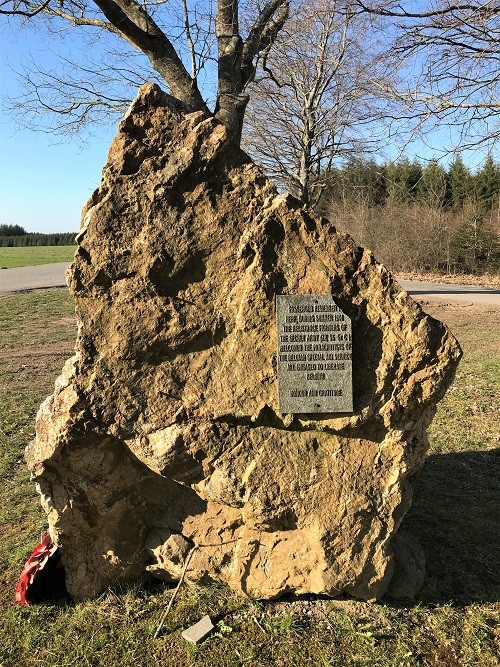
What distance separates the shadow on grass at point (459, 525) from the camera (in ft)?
11.2

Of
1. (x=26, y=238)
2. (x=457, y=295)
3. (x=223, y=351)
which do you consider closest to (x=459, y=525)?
(x=223, y=351)

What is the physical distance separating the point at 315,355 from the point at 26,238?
90.4m

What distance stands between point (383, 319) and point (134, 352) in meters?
1.44

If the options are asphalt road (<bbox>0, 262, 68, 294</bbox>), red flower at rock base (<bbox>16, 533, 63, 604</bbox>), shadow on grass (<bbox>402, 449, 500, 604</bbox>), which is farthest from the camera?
asphalt road (<bbox>0, 262, 68, 294</bbox>)

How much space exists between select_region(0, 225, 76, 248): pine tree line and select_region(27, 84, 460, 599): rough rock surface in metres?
85.0

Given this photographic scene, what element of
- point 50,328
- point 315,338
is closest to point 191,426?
point 315,338

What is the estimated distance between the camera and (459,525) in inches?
163

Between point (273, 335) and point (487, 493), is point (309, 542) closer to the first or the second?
point (273, 335)

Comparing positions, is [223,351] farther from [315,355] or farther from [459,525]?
[459,525]

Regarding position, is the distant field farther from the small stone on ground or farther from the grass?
the small stone on ground

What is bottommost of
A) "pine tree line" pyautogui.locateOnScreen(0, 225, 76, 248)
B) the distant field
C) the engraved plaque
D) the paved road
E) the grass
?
the grass

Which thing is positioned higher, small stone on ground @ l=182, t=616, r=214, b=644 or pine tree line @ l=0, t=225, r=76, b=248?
pine tree line @ l=0, t=225, r=76, b=248

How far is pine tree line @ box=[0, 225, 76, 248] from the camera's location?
8240 cm

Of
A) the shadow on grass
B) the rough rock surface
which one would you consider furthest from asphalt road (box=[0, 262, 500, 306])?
the rough rock surface
